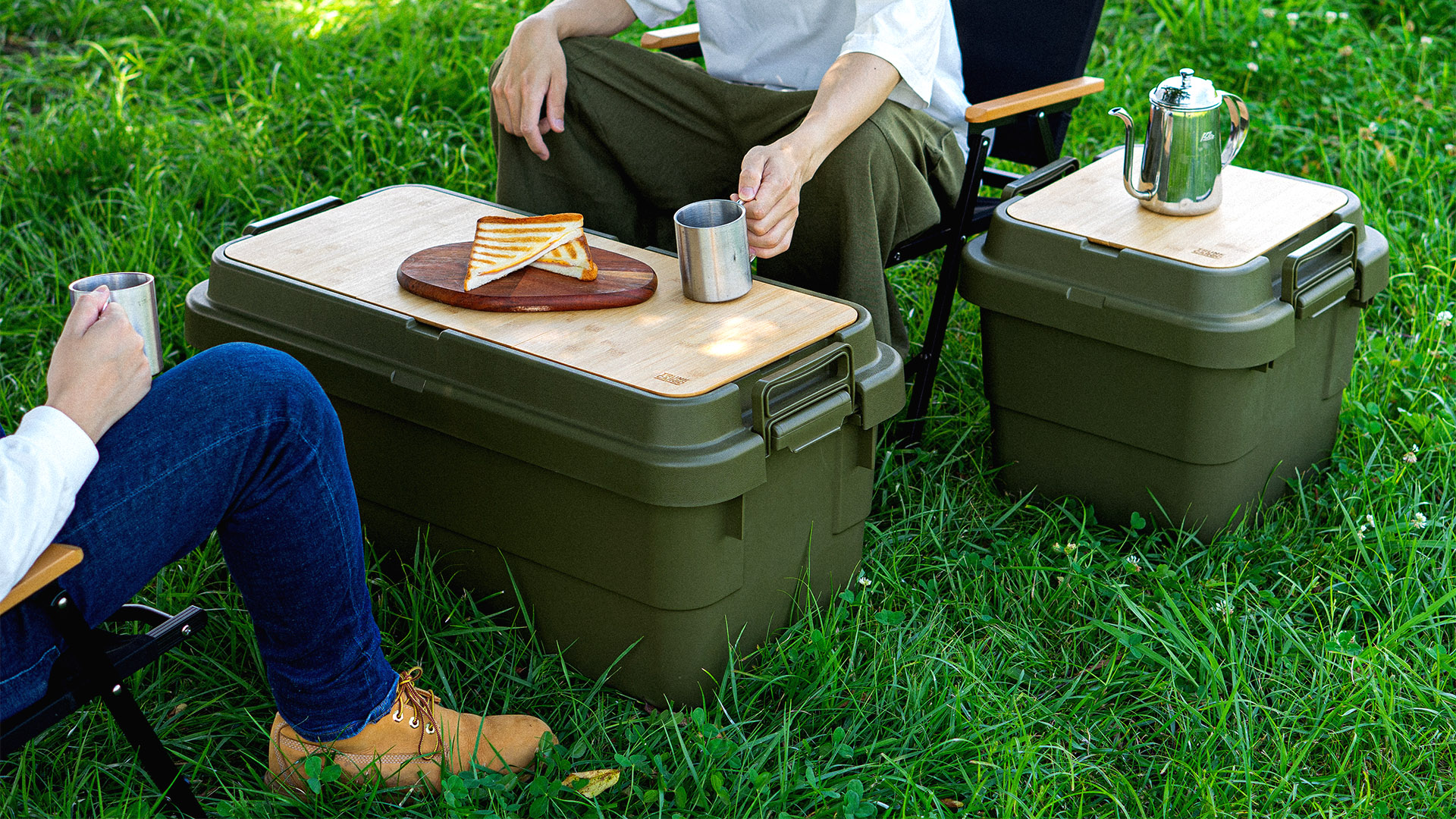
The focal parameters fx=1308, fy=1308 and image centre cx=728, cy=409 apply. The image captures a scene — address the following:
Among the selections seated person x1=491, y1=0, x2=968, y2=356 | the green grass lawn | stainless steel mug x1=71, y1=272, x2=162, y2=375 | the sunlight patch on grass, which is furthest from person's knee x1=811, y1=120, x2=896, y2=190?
the sunlight patch on grass

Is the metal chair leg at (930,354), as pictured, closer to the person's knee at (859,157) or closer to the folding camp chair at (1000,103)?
the folding camp chair at (1000,103)

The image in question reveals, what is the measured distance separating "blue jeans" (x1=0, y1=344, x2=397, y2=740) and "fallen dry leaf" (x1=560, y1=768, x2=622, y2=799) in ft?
1.01

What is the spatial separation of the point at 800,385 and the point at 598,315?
0.36 meters

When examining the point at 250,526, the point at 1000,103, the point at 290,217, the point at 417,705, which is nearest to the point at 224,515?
the point at 250,526

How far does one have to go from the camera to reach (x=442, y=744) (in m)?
2.03

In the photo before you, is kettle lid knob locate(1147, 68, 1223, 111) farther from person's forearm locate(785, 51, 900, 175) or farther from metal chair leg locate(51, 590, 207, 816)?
metal chair leg locate(51, 590, 207, 816)

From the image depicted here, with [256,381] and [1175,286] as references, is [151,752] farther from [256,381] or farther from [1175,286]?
[1175,286]

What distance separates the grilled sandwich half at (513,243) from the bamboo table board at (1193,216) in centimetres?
91

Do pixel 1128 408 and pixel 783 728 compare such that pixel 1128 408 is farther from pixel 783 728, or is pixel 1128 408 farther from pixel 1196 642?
pixel 783 728

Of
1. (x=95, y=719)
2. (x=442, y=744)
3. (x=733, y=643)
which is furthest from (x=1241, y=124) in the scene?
(x=95, y=719)

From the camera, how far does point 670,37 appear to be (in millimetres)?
3154

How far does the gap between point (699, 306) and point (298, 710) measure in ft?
2.96

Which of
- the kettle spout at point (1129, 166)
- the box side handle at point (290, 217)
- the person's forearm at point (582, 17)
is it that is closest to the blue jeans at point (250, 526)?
the box side handle at point (290, 217)

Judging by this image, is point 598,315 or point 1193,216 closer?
point 598,315
